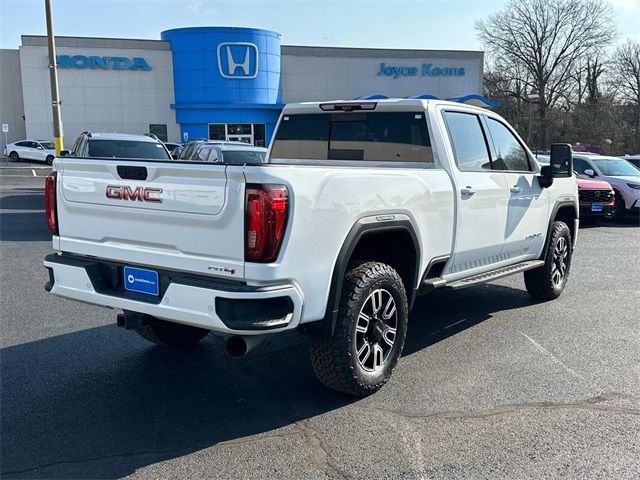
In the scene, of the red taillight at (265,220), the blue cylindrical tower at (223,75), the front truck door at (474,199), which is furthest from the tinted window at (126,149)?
the blue cylindrical tower at (223,75)

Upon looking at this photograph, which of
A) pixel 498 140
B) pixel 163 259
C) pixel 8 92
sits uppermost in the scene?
pixel 8 92

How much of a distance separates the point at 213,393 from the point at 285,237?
152cm

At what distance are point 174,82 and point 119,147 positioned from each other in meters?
27.0

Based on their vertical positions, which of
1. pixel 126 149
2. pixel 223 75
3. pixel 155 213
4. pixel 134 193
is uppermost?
pixel 223 75

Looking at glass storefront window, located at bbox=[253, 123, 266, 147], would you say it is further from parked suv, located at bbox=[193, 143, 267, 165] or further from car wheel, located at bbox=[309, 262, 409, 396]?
car wheel, located at bbox=[309, 262, 409, 396]

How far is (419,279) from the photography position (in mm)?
4586

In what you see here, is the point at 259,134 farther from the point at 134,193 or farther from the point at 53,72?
the point at 134,193

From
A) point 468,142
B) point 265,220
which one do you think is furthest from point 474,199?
point 265,220

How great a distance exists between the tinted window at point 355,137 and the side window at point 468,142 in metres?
0.31

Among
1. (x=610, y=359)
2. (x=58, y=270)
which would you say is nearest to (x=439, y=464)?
(x=610, y=359)

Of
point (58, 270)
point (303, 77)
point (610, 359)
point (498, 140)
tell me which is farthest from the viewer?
point (303, 77)

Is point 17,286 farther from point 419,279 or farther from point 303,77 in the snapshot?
point 303,77

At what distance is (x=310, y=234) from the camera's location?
3549 mm

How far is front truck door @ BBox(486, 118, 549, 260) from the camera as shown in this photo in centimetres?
584
